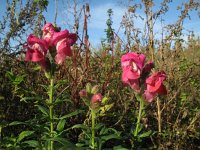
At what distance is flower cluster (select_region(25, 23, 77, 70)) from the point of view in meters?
1.83

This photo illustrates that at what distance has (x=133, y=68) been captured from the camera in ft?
5.95

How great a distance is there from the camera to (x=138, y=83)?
72.7 inches

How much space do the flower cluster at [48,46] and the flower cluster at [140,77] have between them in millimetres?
315

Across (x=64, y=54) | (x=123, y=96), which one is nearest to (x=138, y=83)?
(x=64, y=54)

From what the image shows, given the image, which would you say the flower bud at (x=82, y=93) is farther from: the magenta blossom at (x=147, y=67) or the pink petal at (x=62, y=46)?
the magenta blossom at (x=147, y=67)

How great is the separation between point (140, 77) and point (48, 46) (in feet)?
1.67

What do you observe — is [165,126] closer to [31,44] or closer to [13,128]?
[13,128]

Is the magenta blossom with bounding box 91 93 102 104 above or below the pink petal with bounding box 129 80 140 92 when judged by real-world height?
below

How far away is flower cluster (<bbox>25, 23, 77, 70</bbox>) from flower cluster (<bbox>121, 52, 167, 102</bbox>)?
0.31 metres

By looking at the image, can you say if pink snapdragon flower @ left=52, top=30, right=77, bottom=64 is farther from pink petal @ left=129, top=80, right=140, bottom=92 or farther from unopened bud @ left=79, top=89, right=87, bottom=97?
pink petal @ left=129, top=80, right=140, bottom=92

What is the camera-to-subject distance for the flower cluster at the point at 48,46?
1827mm

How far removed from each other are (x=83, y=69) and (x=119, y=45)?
3.41 feet

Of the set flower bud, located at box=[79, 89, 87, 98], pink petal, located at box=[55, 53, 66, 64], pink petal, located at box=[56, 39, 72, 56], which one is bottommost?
flower bud, located at box=[79, 89, 87, 98]

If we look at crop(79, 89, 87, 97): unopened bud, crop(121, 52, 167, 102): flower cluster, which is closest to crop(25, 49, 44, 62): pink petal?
crop(79, 89, 87, 97): unopened bud
